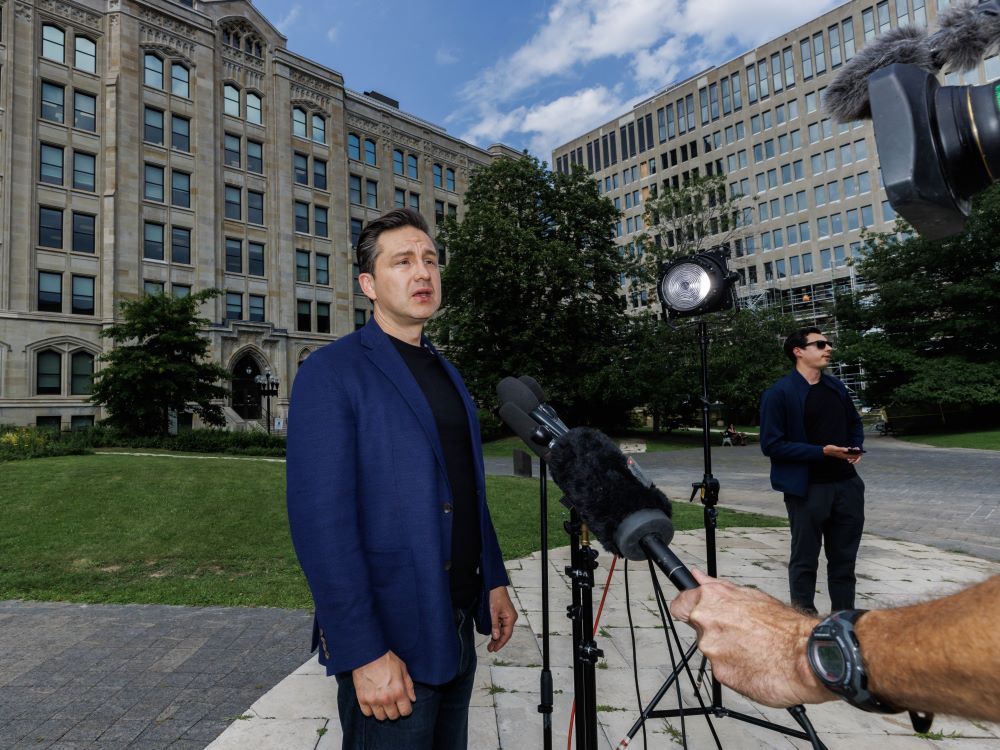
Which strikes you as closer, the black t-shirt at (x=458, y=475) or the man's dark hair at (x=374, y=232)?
the black t-shirt at (x=458, y=475)

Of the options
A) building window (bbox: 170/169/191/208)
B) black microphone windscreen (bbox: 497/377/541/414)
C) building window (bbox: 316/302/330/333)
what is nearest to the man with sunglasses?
black microphone windscreen (bbox: 497/377/541/414)

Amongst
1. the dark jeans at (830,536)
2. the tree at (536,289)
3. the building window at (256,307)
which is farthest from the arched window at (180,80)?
the dark jeans at (830,536)

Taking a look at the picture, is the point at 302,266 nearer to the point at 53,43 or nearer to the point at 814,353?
the point at 53,43

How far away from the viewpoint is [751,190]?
58031mm

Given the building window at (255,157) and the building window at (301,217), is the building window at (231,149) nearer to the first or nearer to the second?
the building window at (255,157)

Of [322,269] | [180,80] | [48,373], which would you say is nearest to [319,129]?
[180,80]

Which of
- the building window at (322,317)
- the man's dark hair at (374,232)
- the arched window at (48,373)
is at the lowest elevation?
the man's dark hair at (374,232)

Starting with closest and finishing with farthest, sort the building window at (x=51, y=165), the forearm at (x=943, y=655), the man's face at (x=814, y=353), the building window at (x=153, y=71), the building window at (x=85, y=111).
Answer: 1. the forearm at (x=943, y=655)
2. the man's face at (x=814, y=353)
3. the building window at (x=51, y=165)
4. the building window at (x=85, y=111)
5. the building window at (x=153, y=71)

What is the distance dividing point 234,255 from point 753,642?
3876 cm

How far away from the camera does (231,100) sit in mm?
35656

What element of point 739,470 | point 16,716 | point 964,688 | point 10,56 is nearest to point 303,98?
point 10,56

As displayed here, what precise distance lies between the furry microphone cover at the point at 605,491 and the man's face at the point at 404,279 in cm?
103

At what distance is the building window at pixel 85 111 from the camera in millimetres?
30203

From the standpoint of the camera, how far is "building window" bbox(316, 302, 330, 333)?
38.4 m
